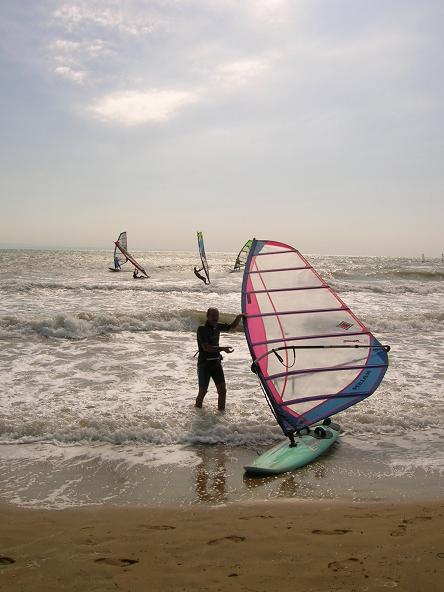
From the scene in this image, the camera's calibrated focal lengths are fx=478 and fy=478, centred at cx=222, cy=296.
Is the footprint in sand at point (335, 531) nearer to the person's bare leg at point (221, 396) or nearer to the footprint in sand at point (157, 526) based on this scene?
the footprint in sand at point (157, 526)

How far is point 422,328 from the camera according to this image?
1331 centimetres

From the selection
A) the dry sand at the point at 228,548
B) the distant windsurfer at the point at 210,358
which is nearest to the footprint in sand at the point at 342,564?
the dry sand at the point at 228,548

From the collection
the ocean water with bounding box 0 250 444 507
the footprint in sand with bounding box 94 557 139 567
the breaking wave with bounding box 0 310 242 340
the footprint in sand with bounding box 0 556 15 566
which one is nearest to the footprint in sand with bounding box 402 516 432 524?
the ocean water with bounding box 0 250 444 507

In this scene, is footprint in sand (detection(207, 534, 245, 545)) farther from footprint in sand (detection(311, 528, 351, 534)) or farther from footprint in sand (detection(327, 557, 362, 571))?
footprint in sand (detection(327, 557, 362, 571))

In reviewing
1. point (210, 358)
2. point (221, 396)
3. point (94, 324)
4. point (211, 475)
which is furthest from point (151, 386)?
point (94, 324)

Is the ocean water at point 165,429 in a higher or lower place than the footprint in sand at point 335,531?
lower

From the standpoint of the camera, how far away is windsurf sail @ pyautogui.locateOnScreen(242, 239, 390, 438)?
493 centimetres

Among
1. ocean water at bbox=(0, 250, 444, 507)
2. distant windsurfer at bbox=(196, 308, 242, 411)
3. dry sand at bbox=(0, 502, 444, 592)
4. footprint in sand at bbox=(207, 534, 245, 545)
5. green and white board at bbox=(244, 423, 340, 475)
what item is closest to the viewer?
dry sand at bbox=(0, 502, 444, 592)

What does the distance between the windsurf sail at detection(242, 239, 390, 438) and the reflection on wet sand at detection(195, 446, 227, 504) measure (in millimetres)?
735

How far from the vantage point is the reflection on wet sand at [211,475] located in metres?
3.88

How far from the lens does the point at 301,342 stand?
518 cm

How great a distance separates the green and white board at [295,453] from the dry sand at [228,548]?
2.12 feet

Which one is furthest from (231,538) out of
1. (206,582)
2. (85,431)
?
(85,431)

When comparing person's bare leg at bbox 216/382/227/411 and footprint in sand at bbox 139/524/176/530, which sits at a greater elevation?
person's bare leg at bbox 216/382/227/411
